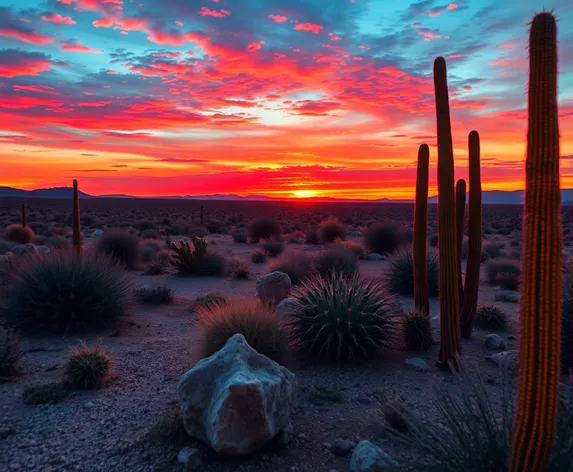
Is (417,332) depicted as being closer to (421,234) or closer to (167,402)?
(421,234)

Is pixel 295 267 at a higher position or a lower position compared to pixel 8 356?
higher

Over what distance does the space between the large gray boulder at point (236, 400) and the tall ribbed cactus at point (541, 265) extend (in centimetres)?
272

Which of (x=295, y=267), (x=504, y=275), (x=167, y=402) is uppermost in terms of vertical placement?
(x=295, y=267)

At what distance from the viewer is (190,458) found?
521 centimetres

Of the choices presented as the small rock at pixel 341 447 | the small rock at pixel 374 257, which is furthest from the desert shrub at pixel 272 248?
the small rock at pixel 341 447

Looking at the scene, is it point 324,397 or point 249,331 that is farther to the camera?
point 249,331

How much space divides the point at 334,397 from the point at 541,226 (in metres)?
4.59

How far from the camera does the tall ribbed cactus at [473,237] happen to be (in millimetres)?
9812

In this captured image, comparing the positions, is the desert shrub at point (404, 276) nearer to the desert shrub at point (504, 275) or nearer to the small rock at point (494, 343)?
the desert shrub at point (504, 275)

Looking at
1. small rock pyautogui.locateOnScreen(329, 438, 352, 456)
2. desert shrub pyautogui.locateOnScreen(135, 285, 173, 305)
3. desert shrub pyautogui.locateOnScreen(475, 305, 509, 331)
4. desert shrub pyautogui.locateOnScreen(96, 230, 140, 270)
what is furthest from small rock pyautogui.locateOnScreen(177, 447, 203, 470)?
desert shrub pyautogui.locateOnScreen(96, 230, 140, 270)

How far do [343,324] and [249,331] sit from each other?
166cm

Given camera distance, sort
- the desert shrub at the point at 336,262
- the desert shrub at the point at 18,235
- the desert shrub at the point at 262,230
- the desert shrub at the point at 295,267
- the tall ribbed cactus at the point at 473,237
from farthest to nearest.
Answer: the desert shrub at the point at 262,230
the desert shrub at the point at 18,235
the desert shrub at the point at 336,262
the desert shrub at the point at 295,267
the tall ribbed cactus at the point at 473,237

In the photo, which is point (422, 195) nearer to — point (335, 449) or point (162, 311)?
point (335, 449)

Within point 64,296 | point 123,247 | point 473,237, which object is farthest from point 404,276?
point 123,247
